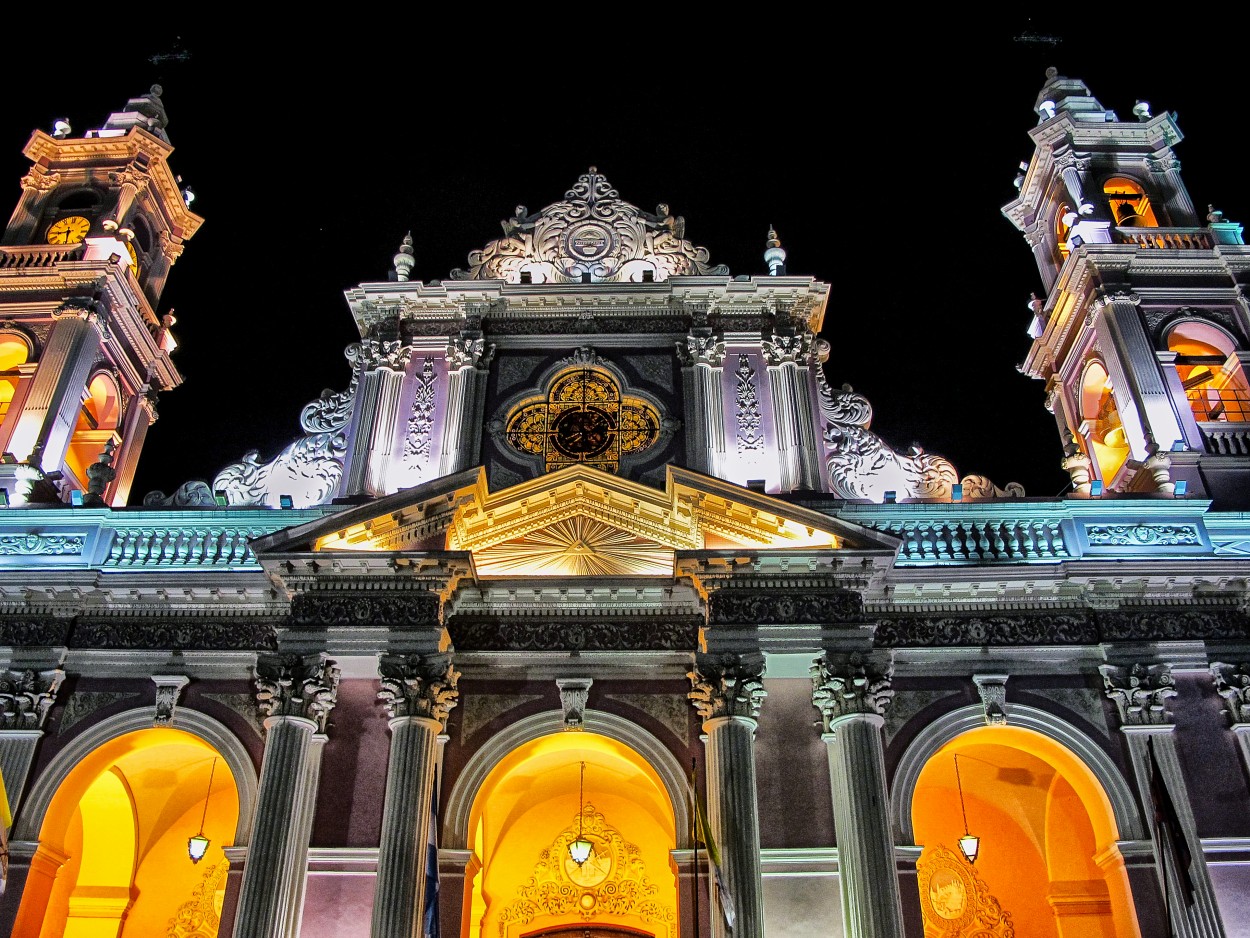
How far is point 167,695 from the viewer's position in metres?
16.8

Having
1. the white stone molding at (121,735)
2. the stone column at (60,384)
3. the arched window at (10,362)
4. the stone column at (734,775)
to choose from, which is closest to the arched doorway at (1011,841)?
the stone column at (734,775)

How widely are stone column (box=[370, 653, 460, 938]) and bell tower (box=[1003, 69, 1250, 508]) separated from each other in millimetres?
11153

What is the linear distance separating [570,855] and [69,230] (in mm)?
17349

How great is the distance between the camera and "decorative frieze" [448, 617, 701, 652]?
670 inches

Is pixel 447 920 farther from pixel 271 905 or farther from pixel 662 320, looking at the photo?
pixel 662 320

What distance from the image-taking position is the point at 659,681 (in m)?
17.0

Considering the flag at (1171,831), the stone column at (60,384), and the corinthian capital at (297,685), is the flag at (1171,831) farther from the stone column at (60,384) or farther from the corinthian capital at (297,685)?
the stone column at (60,384)

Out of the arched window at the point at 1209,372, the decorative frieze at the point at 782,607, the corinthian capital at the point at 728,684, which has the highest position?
the arched window at the point at 1209,372

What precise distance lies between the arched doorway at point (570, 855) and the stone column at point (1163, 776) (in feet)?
23.1

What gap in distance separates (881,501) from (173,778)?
43.0 feet

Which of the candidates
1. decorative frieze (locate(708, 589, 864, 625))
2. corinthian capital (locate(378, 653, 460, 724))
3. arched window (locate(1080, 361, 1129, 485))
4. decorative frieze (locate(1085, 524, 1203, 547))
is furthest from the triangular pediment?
arched window (locate(1080, 361, 1129, 485))

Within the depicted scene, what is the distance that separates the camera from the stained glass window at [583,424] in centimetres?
1998

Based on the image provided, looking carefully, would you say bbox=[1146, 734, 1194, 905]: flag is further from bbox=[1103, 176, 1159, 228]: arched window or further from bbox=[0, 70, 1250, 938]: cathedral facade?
bbox=[1103, 176, 1159, 228]: arched window

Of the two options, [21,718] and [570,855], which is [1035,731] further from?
[21,718]
